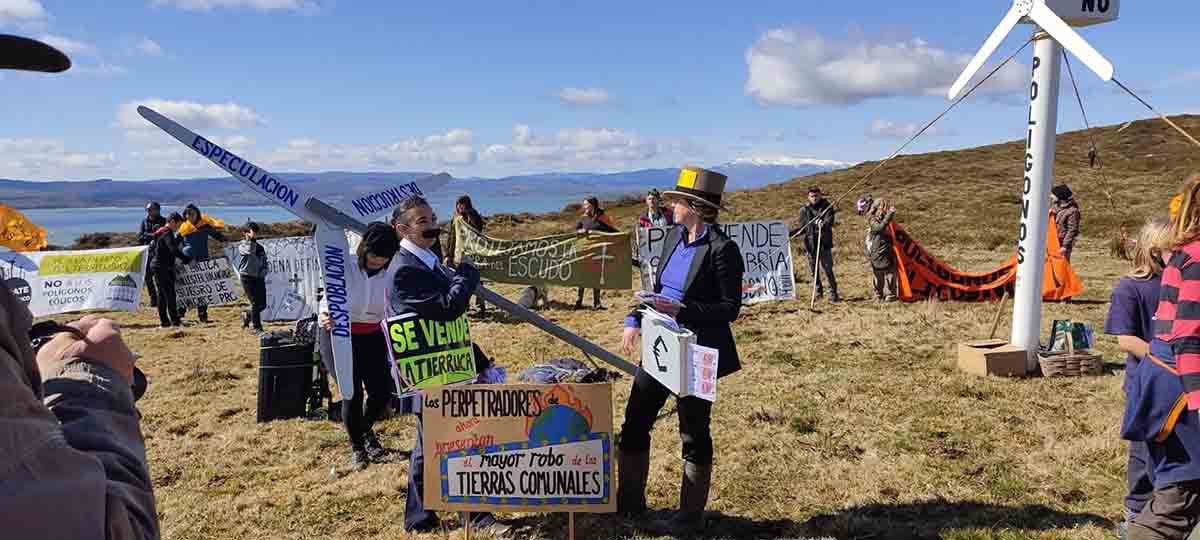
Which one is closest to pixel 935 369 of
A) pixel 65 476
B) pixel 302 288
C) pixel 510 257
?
pixel 510 257

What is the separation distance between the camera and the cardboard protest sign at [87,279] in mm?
14141

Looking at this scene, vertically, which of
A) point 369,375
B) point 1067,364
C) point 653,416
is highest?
Answer: point 369,375

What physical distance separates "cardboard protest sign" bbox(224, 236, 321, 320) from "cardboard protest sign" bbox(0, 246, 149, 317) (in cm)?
170

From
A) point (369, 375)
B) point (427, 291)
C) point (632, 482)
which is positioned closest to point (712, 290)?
point (632, 482)

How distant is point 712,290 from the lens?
4.60 metres

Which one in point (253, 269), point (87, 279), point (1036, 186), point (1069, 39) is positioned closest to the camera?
point (1069, 39)

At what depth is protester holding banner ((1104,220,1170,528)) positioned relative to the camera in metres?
3.90

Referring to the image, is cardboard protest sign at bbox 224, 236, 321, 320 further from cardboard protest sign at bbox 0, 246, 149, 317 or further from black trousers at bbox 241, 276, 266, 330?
cardboard protest sign at bbox 0, 246, 149, 317

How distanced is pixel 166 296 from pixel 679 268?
40.7ft

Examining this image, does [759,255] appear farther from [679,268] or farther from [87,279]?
[87,279]

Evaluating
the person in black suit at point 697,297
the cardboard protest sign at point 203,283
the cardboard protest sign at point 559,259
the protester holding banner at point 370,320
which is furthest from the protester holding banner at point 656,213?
the person in black suit at point 697,297

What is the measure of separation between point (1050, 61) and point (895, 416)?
4024 mm

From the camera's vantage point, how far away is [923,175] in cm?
4975

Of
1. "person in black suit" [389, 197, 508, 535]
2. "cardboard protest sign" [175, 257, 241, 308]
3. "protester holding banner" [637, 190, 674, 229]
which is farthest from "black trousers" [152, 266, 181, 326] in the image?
"person in black suit" [389, 197, 508, 535]
